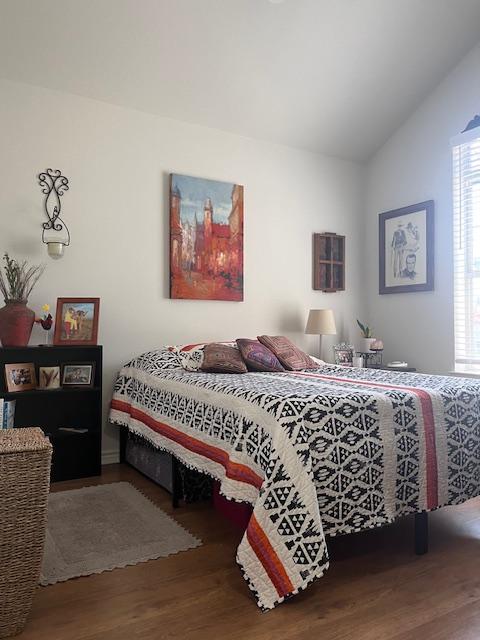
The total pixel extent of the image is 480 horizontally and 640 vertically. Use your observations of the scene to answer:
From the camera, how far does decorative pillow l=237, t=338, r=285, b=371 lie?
3.29 metres

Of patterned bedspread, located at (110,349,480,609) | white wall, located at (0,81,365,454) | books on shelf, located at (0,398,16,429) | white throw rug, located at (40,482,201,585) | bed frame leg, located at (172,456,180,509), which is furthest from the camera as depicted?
white wall, located at (0,81,365,454)

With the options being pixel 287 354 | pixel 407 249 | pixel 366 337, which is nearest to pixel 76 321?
pixel 287 354

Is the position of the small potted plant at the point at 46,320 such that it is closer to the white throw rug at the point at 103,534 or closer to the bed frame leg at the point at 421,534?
the white throw rug at the point at 103,534

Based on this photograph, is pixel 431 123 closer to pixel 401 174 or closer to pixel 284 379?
pixel 401 174

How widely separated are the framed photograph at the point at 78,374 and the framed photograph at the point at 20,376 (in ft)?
0.62

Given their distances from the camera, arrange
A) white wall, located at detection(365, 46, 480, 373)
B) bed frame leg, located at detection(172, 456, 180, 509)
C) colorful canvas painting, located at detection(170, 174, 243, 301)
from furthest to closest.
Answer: white wall, located at detection(365, 46, 480, 373), colorful canvas painting, located at detection(170, 174, 243, 301), bed frame leg, located at detection(172, 456, 180, 509)

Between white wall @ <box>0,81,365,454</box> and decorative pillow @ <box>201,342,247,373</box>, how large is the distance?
0.66m

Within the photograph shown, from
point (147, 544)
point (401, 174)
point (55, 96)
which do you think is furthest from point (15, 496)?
point (401, 174)

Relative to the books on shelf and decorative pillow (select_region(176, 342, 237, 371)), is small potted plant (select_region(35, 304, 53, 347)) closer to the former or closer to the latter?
the books on shelf

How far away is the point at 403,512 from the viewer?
80.9 inches

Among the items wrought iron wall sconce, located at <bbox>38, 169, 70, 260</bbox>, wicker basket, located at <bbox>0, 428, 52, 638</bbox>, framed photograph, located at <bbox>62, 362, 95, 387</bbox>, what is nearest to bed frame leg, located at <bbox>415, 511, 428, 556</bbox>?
wicker basket, located at <bbox>0, 428, 52, 638</bbox>

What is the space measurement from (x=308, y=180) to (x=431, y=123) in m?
1.10

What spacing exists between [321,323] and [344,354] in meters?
0.36

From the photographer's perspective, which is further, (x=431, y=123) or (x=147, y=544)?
(x=431, y=123)
